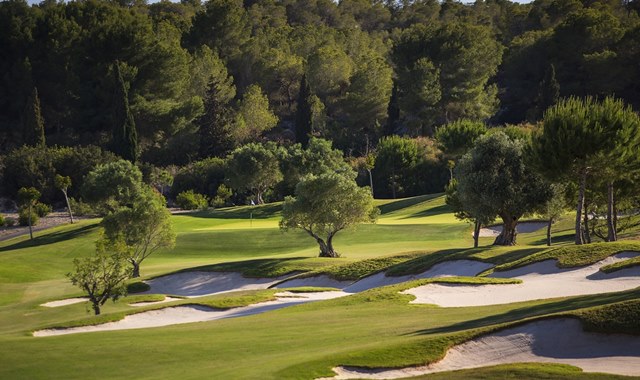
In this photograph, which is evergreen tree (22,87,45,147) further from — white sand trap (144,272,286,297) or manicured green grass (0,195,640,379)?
white sand trap (144,272,286,297)

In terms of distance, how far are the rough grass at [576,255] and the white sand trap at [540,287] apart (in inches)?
11.4

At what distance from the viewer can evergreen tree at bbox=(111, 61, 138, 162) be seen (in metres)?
106

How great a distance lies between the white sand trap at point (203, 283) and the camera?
46.6 metres

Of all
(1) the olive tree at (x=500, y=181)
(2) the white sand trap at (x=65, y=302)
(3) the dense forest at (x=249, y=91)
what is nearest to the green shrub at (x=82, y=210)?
(3) the dense forest at (x=249, y=91)

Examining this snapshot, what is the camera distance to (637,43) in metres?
117

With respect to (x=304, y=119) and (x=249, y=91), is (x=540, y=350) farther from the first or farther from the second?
(x=249, y=91)

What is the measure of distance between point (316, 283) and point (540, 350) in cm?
2507

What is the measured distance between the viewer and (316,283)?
143 ft

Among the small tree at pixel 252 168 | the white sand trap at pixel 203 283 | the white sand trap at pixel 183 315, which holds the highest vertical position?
A: the small tree at pixel 252 168

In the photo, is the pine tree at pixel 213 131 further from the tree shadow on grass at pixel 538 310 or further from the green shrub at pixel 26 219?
the tree shadow on grass at pixel 538 310

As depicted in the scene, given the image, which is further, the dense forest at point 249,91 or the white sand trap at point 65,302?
the dense forest at point 249,91

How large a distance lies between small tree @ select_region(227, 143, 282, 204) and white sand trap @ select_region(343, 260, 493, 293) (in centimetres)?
5590

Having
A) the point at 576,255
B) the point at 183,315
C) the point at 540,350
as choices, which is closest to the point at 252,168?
the point at 183,315

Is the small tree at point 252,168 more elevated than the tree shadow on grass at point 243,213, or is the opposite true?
the small tree at point 252,168
